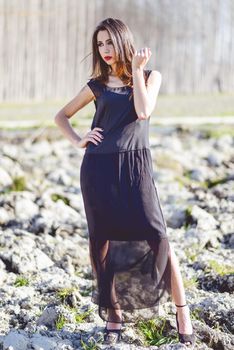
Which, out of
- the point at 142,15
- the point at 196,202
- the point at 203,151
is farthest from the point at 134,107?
the point at 142,15

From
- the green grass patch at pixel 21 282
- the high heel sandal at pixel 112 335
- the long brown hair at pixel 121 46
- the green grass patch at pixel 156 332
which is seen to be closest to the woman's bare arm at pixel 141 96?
the long brown hair at pixel 121 46

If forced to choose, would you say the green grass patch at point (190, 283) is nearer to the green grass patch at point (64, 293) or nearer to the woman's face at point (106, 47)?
the green grass patch at point (64, 293)

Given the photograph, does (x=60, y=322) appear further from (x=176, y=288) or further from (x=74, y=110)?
(x=74, y=110)

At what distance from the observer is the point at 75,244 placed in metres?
5.88

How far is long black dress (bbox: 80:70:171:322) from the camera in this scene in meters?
3.92

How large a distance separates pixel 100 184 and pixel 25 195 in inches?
126

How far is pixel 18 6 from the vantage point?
530 inches

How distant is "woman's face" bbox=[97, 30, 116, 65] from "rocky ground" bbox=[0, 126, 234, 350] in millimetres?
1127

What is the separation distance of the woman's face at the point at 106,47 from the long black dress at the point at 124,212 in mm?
119

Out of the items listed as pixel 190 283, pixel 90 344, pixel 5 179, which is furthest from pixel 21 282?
pixel 5 179

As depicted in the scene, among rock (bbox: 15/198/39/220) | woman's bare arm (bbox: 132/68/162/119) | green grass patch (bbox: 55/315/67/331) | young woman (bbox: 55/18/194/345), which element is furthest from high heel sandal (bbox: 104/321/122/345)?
rock (bbox: 15/198/39/220)

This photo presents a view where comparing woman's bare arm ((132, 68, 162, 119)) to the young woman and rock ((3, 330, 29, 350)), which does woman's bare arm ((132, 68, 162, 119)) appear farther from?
rock ((3, 330, 29, 350))

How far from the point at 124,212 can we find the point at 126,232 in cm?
9

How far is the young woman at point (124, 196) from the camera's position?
3.92 metres
